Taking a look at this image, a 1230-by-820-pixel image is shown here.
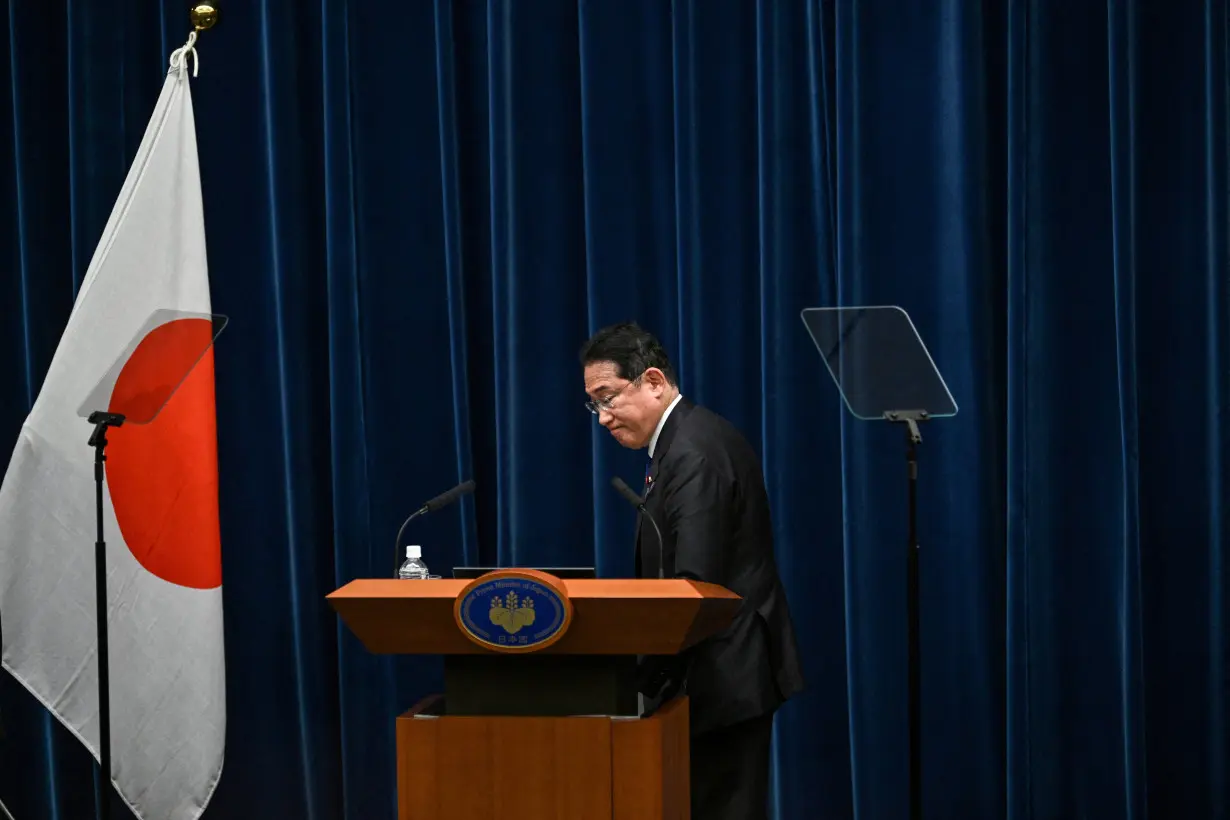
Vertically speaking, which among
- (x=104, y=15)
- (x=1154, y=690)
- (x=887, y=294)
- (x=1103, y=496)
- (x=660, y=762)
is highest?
(x=104, y=15)

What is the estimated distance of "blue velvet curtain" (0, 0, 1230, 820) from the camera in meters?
3.59

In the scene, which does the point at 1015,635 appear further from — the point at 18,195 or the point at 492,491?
the point at 18,195

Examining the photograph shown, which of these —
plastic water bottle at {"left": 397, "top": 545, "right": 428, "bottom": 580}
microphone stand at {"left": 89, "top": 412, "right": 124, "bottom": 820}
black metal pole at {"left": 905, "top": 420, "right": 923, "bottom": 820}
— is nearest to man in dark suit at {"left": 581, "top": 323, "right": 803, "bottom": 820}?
black metal pole at {"left": 905, "top": 420, "right": 923, "bottom": 820}

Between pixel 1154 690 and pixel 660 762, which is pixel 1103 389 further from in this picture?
pixel 660 762

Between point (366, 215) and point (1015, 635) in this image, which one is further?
point (366, 215)

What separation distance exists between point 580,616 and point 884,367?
1.21 m

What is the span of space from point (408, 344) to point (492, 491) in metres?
0.50

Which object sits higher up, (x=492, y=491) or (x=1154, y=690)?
(x=492, y=491)

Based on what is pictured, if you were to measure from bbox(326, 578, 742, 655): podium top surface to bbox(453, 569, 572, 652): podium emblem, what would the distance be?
2 centimetres

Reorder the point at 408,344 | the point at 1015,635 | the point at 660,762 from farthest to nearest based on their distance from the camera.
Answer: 1. the point at 408,344
2. the point at 1015,635
3. the point at 660,762

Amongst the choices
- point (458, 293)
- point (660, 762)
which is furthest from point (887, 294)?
point (660, 762)

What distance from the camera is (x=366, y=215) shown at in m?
3.79

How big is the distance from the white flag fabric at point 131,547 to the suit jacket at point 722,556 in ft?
4.91

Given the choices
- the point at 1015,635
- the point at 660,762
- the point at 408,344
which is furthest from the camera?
the point at 408,344
